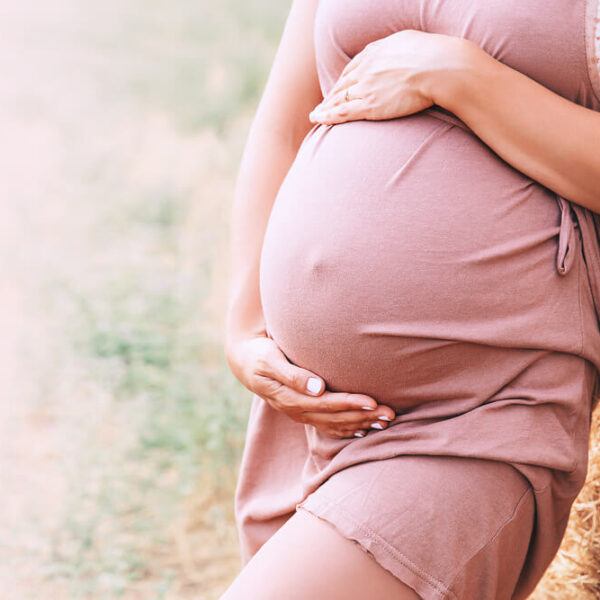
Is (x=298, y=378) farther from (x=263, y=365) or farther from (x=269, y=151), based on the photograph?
(x=269, y=151)

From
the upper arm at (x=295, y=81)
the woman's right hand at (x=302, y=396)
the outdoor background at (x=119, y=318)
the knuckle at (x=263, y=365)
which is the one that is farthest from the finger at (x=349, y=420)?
the outdoor background at (x=119, y=318)

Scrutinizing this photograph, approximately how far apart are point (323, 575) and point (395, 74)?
28.3 inches

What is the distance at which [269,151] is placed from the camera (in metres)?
1.44

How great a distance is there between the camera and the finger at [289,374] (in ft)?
3.84

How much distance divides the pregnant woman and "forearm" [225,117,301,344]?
0.22 metres

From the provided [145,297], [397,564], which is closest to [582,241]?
[397,564]

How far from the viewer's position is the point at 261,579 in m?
1.01

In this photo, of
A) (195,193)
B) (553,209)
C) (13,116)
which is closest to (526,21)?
(553,209)

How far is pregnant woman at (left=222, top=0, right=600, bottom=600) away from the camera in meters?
1.01

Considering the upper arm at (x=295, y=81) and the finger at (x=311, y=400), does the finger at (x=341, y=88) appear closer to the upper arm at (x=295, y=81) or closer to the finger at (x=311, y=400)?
the upper arm at (x=295, y=81)

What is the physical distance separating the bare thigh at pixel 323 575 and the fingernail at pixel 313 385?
0.71ft

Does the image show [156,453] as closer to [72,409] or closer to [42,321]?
[72,409]

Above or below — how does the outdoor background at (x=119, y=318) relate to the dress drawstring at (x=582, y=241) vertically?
below

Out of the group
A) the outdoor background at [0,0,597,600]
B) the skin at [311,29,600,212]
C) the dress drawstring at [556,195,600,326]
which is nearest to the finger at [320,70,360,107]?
the skin at [311,29,600,212]
